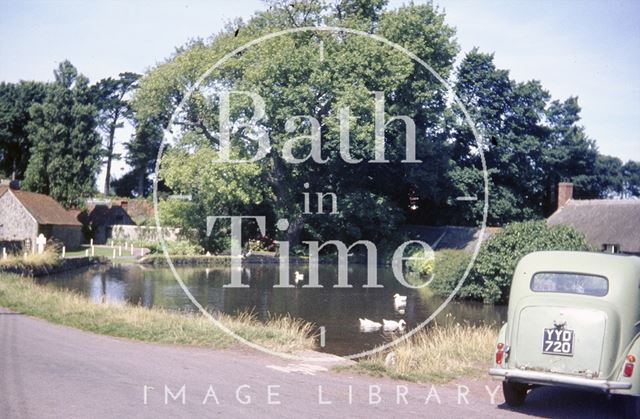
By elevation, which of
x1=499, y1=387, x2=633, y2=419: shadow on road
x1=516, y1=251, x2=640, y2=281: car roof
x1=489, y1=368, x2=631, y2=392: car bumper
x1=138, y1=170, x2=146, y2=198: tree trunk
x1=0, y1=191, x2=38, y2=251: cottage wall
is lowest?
x1=499, y1=387, x2=633, y2=419: shadow on road

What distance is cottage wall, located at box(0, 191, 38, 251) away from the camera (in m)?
52.3

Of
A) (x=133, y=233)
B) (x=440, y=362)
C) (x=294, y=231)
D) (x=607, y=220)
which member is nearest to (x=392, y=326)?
(x=440, y=362)

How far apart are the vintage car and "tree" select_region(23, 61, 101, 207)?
182ft

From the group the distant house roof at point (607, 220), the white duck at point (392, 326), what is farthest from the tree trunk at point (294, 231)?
the white duck at point (392, 326)

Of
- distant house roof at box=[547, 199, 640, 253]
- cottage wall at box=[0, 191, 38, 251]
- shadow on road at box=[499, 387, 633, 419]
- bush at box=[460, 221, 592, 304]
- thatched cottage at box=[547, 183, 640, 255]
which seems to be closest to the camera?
shadow on road at box=[499, 387, 633, 419]

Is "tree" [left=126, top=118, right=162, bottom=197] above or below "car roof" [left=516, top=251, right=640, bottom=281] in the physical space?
above

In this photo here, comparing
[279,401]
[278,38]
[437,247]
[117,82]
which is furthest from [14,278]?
[117,82]

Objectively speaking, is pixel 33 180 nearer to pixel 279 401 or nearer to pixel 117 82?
pixel 117 82

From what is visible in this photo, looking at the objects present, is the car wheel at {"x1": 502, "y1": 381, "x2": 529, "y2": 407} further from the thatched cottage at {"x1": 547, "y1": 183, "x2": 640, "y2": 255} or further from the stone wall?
the stone wall

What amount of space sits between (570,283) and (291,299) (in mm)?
21388

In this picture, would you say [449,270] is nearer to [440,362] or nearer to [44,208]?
[440,362]

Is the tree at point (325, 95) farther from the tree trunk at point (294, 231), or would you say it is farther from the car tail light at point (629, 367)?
the car tail light at point (629, 367)

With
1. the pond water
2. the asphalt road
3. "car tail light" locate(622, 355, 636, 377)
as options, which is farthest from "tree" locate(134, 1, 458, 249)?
"car tail light" locate(622, 355, 636, 377)

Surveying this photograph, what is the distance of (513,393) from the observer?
35.1 ft
